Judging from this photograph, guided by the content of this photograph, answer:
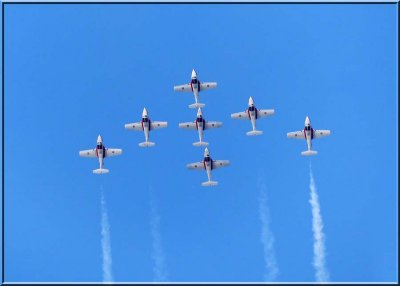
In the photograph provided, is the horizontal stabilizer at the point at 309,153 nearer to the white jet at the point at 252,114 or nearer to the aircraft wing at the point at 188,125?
the white jet at the point at 252,114

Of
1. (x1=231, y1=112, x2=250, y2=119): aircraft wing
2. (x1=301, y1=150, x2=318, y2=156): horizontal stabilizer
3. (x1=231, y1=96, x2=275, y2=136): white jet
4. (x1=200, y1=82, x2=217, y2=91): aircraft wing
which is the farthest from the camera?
(x1=200, y1=82, x2=217, y2=91): aircraft wing

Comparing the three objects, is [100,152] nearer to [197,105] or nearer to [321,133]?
[197,105]

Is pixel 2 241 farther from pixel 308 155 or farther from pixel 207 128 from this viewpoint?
pixel 308 155

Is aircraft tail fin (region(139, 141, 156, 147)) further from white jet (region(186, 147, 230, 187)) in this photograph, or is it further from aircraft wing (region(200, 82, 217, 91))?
aircraft wing (region(200, 82, 217, 91))

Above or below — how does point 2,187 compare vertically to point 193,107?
below

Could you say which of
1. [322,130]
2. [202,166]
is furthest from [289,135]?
[202,166]

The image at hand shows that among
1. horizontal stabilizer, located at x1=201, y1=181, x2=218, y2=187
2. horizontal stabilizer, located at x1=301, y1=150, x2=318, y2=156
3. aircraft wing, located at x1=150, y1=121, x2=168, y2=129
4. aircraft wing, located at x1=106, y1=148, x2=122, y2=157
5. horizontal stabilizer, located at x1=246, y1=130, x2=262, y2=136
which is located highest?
aircraft wing, located at x1=150, y1=121, x2=168, y2=129

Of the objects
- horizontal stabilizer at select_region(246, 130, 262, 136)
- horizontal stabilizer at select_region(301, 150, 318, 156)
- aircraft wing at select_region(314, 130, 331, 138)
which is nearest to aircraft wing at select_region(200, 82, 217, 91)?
horizontal stabilizer at select_region(246, 130, 262, 136)

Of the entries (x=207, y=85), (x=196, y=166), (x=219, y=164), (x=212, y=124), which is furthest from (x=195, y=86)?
(x=219, y=164)

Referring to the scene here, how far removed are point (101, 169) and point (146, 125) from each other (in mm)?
9680

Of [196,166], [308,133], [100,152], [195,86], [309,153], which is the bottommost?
[196,166]

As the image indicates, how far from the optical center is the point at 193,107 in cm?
13338

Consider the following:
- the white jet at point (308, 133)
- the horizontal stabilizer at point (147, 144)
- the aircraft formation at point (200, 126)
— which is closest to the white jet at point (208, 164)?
the aircraft formation at point (200, 126)

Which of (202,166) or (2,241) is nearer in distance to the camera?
(2,241)
